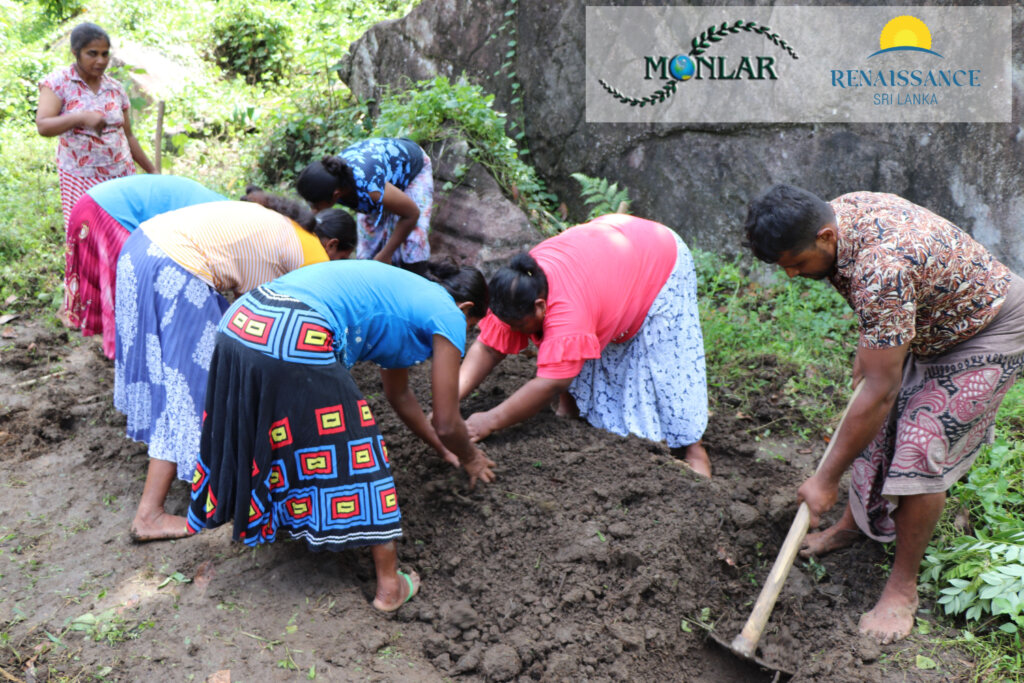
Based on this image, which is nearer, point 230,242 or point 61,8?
point 230,242

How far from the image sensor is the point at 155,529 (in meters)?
2.96

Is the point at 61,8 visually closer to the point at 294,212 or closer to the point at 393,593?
the point at 294,212

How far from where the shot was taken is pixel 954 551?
2.76 metres

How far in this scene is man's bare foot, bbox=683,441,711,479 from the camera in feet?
11.3

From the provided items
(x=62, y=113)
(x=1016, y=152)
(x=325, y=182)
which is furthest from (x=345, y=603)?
(x=1016, y=152)

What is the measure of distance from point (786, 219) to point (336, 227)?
74.3 inches

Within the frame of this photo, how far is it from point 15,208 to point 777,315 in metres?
5.82

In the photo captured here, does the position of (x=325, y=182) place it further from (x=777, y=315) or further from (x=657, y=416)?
(x=777, y=315)

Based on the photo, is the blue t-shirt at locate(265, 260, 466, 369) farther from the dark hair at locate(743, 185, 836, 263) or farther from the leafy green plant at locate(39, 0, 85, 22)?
the leafy green plant at locate(39, 0, 85, 22)

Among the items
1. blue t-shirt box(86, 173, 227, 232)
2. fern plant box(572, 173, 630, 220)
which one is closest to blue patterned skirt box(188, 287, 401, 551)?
blue t-shirt box(86, 173, 227, 232)

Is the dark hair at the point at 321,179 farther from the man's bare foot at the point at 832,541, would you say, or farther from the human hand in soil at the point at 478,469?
the man's bare foot at the point at 832,541

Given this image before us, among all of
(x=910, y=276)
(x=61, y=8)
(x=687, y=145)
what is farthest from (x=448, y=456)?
(x=61, y=8)

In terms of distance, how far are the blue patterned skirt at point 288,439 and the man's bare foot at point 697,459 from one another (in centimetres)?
149

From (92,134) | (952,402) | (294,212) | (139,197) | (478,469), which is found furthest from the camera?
(92,134)
